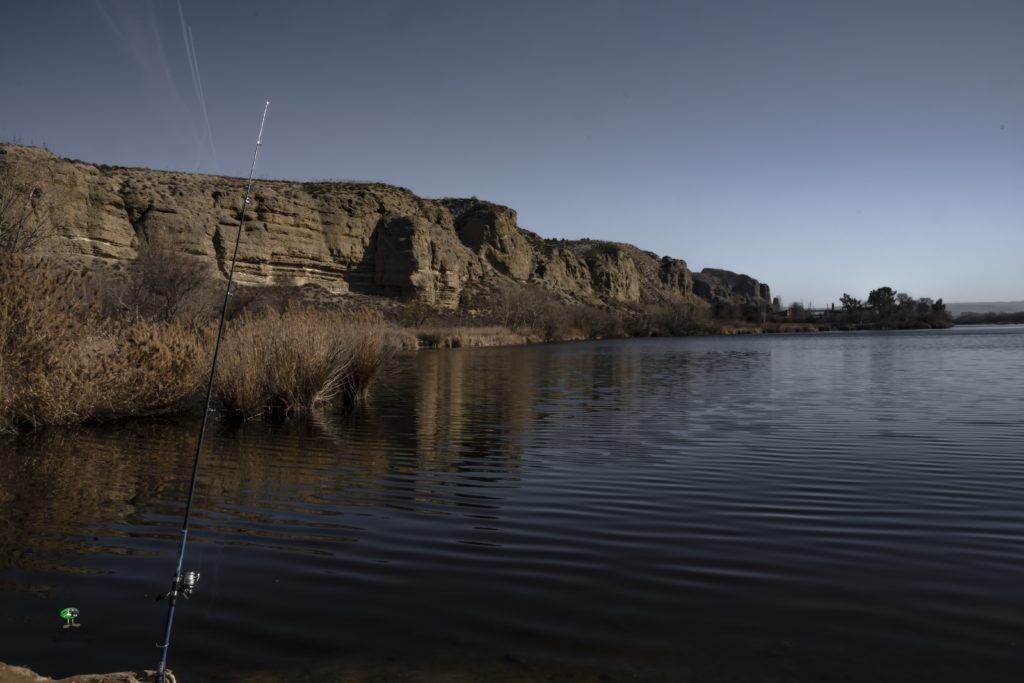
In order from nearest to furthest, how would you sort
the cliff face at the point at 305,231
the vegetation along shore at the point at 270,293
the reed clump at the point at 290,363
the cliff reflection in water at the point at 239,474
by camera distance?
the cliff reflection in water at the point at 239,474 → the vegetation along shore at the point at 270,293 → the reed clump at the point at 290,363 → the cliff face at the point at 305,231

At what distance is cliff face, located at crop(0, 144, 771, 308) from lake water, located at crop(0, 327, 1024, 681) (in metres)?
31.5

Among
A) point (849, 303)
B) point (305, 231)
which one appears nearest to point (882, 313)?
point (849, 303)

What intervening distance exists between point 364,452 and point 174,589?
22.0ft

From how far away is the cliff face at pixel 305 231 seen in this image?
49.3 metres

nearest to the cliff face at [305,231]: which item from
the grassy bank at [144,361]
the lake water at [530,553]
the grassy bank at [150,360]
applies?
the grassy bank at [150,360]

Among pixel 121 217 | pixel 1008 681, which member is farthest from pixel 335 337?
pixel 121 217

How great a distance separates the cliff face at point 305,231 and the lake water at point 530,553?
31.5 m

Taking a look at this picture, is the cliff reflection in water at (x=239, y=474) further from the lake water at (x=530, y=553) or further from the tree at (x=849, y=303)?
the tree at (x=849, y=303)

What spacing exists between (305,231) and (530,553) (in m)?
61.9

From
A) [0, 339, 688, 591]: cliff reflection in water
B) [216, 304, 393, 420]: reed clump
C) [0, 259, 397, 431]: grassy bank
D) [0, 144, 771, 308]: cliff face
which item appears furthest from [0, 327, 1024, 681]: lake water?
[0, 144, 771, 308]: cliff face

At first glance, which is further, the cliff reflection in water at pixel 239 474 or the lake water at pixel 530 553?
the cliff reflection in water at pixel 239 474

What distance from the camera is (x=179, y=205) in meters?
56.1

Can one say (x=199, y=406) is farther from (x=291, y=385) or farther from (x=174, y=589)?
(x=174, y=589)

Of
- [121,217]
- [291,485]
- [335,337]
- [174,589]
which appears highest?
[121,217]
